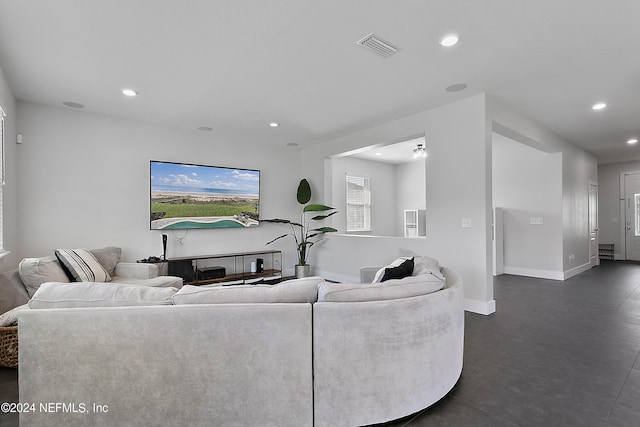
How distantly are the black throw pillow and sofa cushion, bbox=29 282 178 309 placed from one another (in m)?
1.38

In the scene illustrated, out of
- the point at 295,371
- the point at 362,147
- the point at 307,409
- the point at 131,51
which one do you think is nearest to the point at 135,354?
the point at 295,371

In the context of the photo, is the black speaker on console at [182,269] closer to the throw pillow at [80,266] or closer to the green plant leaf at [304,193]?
the throw pillow at [80,266]

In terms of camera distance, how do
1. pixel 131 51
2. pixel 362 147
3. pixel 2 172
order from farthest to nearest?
pixel 362 147
pixel 2 172
pixel 131 51

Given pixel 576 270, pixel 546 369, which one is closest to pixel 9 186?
pixel 546 369

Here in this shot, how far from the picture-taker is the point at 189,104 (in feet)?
13.3

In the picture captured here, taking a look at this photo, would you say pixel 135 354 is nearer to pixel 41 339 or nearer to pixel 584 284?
pixel 41 339

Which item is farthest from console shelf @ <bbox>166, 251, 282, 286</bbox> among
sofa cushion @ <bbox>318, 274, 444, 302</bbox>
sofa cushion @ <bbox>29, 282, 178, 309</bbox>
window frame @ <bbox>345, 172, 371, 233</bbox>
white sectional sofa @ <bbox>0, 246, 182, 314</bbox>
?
sofa cushion @ <bbox>318, 274, 444, 302</bbox>

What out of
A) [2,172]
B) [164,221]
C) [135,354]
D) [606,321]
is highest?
[2,172]

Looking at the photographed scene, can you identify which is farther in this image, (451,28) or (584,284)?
(584,284)

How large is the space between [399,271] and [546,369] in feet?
4.59

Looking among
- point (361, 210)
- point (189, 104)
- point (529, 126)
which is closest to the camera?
point (189, 104)

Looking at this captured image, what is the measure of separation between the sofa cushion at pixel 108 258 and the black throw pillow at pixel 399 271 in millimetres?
3454

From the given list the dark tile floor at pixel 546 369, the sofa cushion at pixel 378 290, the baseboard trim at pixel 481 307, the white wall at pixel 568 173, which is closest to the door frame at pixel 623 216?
the white wall at pixel 568 173

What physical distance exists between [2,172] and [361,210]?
21.3 ft
